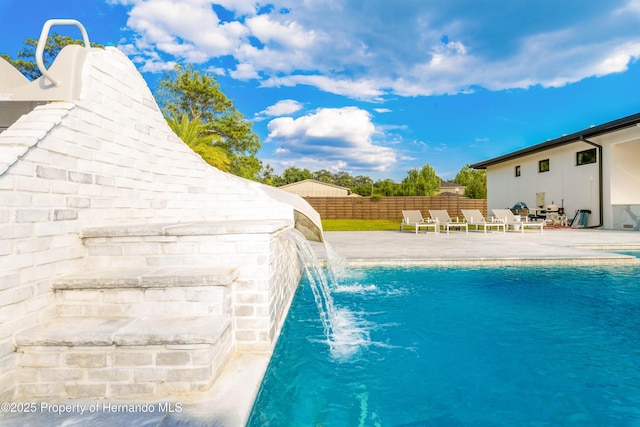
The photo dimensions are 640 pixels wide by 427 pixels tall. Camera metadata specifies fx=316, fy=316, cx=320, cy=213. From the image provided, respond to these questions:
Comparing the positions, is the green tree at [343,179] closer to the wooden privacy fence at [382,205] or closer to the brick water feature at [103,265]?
the wooden privacy fence at [382,205]

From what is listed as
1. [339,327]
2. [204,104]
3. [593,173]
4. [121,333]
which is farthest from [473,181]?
[121,333]

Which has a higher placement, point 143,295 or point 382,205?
point 382,205

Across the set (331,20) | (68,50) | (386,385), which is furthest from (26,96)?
(331,20)

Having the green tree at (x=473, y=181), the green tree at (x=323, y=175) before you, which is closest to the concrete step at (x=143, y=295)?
the green tree at (x=473, y=181)

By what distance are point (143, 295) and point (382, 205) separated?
26.0 metres

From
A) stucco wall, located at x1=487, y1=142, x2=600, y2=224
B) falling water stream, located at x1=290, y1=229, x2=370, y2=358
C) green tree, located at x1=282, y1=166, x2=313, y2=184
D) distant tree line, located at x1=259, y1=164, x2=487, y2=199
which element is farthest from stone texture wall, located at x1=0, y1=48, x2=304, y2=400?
green tree, located at x1=282, y1=166, x2=313, y2=184

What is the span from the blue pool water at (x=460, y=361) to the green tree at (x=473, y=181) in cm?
3344

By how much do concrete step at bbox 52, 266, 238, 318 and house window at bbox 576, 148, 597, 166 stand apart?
19.7 meters

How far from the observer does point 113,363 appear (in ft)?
6.48

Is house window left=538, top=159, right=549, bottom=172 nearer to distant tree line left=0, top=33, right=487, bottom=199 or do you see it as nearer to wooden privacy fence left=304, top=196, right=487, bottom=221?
wooden privacy fence left=304, top=196, right=487, bottom=221

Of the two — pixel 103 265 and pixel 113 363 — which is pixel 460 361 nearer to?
pixel 113 363

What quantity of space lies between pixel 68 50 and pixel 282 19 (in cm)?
1359

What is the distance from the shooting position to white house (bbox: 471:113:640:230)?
1399 cm

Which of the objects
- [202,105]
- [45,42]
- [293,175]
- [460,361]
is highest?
[202,105]
